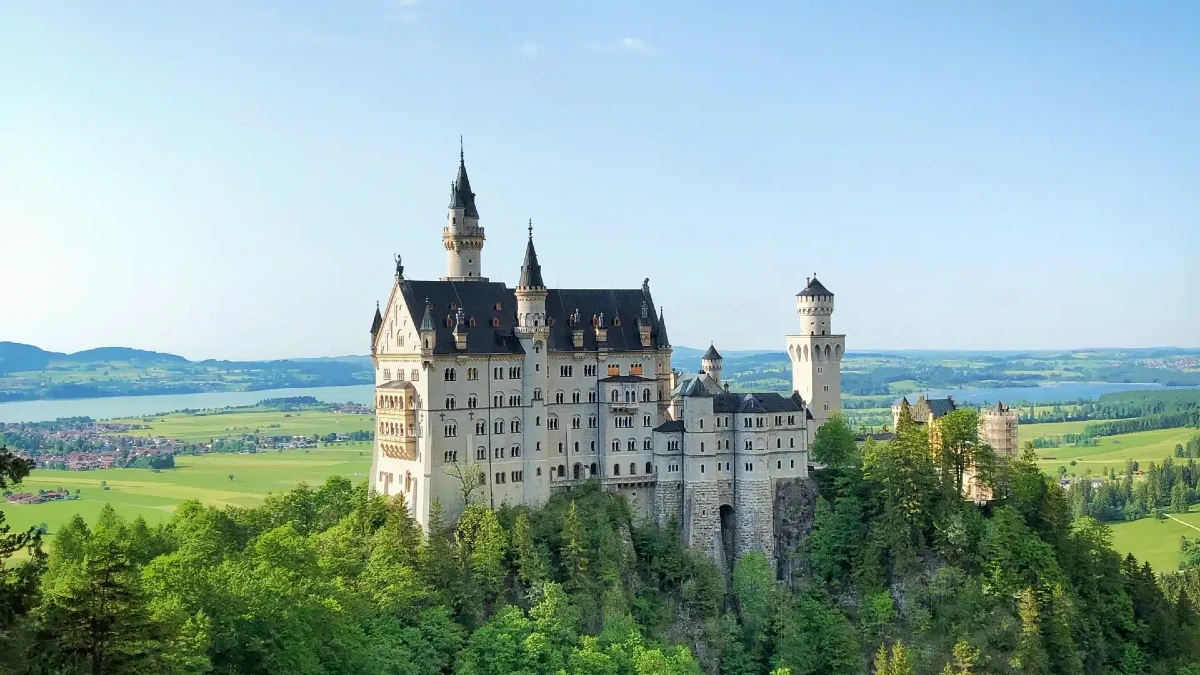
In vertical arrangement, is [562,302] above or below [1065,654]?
above

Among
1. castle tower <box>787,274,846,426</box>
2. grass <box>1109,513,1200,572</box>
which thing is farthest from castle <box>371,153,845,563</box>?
grass <box>1109,513,1200,572</box>

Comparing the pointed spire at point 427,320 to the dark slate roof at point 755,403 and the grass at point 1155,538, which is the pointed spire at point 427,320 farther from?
the grass at point 1155,538

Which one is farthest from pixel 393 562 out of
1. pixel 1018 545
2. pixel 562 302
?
pixel 1018 545

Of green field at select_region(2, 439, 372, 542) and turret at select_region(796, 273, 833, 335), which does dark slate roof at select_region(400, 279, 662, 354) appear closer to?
turret at select_region(796, 273, 833, 335)

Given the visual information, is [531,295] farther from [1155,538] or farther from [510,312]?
[1155,538]

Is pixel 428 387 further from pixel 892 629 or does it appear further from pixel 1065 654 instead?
pixel 1065 654

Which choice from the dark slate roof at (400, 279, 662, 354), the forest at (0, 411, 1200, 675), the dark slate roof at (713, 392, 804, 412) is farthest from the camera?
the dark slate roof at (713, 392, 804, 412)

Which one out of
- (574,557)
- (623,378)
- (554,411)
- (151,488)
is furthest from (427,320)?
(151,488)
